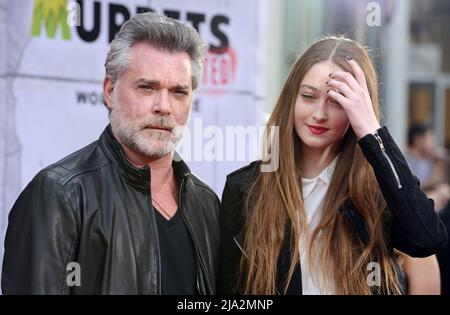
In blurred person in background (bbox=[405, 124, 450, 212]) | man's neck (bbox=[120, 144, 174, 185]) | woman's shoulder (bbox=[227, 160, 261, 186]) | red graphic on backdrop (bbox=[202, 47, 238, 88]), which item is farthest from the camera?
blurred person in background (bbox=[405, 124, 450, 212])

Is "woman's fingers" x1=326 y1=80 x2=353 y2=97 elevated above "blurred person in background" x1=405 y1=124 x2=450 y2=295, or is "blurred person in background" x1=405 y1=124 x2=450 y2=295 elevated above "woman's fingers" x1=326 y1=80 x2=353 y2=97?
"woman's fingers" x1=326 y1=80 x2=353 y2=97

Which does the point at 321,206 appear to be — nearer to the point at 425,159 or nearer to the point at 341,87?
the point at 341,87

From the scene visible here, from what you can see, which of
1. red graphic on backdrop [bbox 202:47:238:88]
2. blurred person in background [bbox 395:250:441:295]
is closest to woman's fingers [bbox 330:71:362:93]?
blurred person in background [bbox 395:250:441:295]

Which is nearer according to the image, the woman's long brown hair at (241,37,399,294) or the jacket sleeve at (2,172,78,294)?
the jacket sleeve at (2,172,78,294)

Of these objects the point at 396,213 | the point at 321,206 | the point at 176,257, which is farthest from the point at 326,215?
the point at 176,257

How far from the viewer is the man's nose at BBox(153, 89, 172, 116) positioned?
256 cm

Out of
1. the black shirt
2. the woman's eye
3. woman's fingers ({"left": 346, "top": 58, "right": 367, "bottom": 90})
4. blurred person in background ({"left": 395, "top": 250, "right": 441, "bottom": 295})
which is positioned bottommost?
blurred person in background ({"left": 395, "top": 250, "right": 441, "bottom": 295})

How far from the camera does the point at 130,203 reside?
2.54 metres

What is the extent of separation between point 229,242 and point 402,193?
2.14 feet

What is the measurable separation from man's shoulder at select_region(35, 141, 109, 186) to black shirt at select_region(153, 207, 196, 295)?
0.26 m

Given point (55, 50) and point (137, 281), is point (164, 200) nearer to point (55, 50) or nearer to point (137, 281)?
point (137, 281)

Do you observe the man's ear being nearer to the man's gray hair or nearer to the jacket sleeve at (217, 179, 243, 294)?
the man's gray hair
